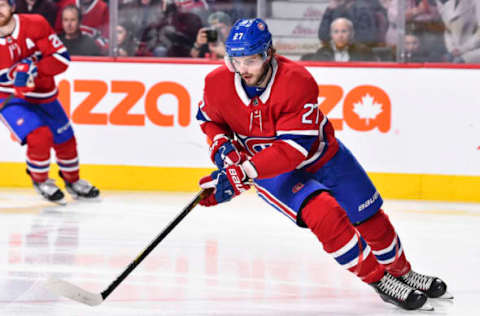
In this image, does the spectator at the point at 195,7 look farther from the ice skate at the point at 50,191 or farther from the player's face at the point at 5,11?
the ice skate at the point at 50,191

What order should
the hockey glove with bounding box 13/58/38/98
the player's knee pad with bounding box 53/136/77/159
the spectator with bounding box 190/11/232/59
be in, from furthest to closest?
the spectator with bounding box 190/11/232/59, the player's knee pad with bounding box 53/136/77/159, the hockey glove with bounding box 13/58/38/98

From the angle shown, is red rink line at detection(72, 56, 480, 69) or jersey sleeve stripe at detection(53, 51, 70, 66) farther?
red rink line at detection(72, 56, 480, 69)

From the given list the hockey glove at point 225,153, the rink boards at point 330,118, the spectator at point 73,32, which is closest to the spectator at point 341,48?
the rink boards at point 330,118

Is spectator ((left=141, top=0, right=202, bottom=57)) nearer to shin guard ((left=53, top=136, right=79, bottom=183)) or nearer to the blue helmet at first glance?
shin guard ((left=53, top=136, right=79, bottom=183))

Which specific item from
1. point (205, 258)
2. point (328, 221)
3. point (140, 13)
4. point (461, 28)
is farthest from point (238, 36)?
point (140, 13)

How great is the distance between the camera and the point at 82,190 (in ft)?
18.1

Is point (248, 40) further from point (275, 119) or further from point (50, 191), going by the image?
point (50, 191)

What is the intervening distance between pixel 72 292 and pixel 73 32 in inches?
133

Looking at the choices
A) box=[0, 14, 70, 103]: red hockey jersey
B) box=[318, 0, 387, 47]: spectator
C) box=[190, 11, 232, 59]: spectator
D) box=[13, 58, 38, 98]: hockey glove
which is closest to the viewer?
box=[13, 58, 38, 98]: hockey glove

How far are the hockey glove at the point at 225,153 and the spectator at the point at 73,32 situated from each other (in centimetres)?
309

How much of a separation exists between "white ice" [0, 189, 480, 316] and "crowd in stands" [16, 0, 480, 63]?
3.19 ft

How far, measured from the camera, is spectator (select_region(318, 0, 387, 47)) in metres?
5.79

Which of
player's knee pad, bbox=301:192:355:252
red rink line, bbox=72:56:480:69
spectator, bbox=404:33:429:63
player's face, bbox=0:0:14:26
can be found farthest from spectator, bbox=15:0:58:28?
player's knee pad, bbox=301:192:355:252

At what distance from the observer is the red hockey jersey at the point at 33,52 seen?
5.26 m
